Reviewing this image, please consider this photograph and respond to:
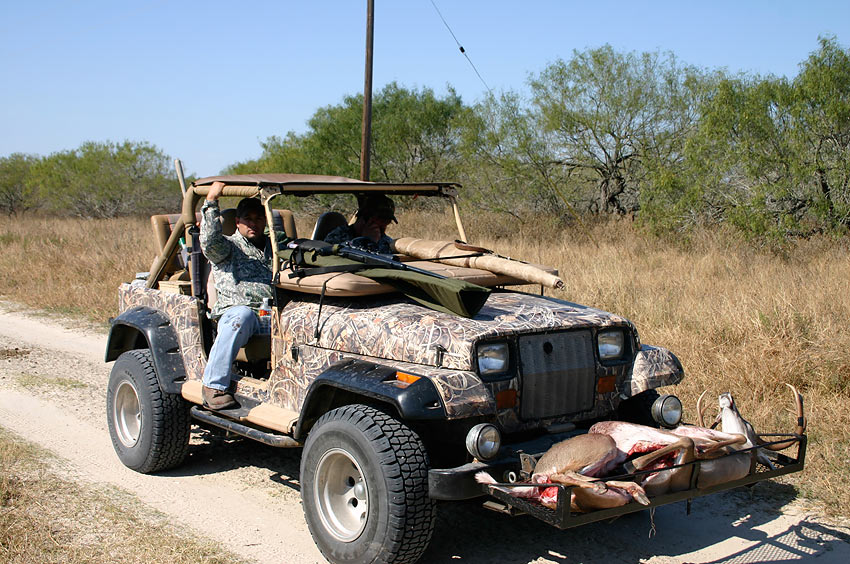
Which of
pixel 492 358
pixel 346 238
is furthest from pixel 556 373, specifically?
pixel 346 238

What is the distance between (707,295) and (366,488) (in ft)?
19.5

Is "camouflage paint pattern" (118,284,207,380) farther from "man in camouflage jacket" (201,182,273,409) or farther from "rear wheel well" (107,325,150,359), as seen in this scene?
"rear wheel well" (107,325,150,359)

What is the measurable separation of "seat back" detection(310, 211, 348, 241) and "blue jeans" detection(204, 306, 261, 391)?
3.09 feet

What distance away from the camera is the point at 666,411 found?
4312mm

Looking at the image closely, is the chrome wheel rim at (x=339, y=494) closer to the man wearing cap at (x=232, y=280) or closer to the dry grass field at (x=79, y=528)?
the dry grass field at (x=79, y=528)

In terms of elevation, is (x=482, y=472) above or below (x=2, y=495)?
above

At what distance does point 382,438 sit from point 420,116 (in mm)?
17761

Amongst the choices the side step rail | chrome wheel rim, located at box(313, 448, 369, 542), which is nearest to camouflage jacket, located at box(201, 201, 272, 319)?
the side step rail

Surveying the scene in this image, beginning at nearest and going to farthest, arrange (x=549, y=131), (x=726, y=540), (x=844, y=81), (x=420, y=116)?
(x=726, y=540) → (x=844, y=81) → (x=549, y=131) → (x=420, y=116)

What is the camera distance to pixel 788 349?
6641 millimetres

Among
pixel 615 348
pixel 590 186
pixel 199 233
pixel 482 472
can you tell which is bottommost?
pixel 482 472

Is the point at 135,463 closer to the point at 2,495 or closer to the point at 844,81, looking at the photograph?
the point at 2,495

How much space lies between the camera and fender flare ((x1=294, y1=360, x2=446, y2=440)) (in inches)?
142

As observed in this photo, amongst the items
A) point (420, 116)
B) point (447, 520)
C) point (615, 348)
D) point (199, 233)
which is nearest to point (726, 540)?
point (615, 348)
